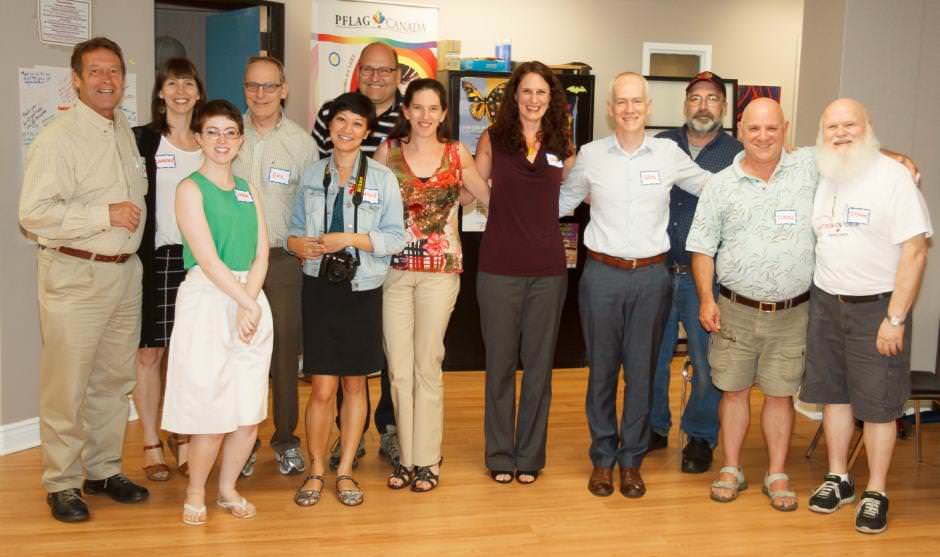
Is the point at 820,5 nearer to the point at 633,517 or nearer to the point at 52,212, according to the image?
the point at 633,517

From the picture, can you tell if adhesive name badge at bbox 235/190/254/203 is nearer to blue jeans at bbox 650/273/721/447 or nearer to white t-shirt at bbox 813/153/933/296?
blue jeans at bbox 650/273/721/447

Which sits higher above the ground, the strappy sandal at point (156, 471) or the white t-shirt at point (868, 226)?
the white t-shirt at point (868, 226)

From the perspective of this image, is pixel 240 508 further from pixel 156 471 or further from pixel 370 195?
pixel 370 195

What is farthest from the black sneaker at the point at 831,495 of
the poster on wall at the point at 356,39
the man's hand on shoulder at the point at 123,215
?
the poster on wall at the point at 356,39

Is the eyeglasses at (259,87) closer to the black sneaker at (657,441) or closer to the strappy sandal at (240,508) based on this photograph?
the strappy sandal at (240,508)

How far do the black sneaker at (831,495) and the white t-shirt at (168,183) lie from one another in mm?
2921

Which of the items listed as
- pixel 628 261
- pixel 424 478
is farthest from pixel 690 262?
pixel 424 478

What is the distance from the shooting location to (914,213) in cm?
376

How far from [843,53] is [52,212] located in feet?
13.7

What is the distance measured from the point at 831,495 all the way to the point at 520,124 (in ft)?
6.80

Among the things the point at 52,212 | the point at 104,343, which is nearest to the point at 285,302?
the point at 104,343

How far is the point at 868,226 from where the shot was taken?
3.83 m

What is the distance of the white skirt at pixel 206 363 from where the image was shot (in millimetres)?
3697

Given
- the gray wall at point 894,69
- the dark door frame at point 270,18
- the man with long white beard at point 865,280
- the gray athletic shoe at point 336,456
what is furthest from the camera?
the dark door frame at point 270,18
